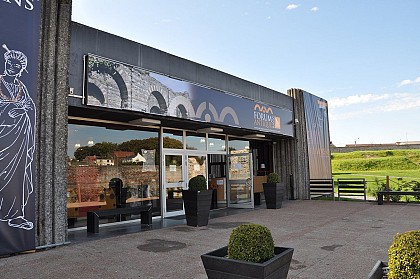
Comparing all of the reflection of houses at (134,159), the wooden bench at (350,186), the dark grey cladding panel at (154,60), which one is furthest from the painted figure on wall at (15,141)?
the wooden bench at (350,186)

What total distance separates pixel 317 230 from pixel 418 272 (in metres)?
5.10

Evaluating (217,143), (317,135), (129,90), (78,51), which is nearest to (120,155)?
(129,90)

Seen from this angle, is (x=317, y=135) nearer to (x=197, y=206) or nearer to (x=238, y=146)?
(x=238, y=146)

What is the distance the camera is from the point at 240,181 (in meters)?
11.7

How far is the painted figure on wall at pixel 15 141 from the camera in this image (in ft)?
17.0

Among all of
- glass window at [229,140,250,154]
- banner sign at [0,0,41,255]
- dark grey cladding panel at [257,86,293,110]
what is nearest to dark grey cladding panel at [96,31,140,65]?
banner sign at [0,0,41,255]

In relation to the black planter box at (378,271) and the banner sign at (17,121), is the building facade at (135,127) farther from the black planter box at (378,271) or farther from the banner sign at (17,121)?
the black planter box at (378,271)

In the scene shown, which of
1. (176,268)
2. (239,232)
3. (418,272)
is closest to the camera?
(418,272)

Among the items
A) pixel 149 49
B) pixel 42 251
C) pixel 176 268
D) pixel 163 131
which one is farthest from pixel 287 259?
pixel 163 131

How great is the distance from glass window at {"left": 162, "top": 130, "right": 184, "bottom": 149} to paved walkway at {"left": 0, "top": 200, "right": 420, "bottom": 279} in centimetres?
286

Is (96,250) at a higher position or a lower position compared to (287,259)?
lower

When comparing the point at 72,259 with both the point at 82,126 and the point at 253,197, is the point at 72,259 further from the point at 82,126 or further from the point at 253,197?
the point at 253,197

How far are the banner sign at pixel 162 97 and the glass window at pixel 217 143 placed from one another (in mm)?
1560

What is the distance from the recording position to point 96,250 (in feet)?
18.2
